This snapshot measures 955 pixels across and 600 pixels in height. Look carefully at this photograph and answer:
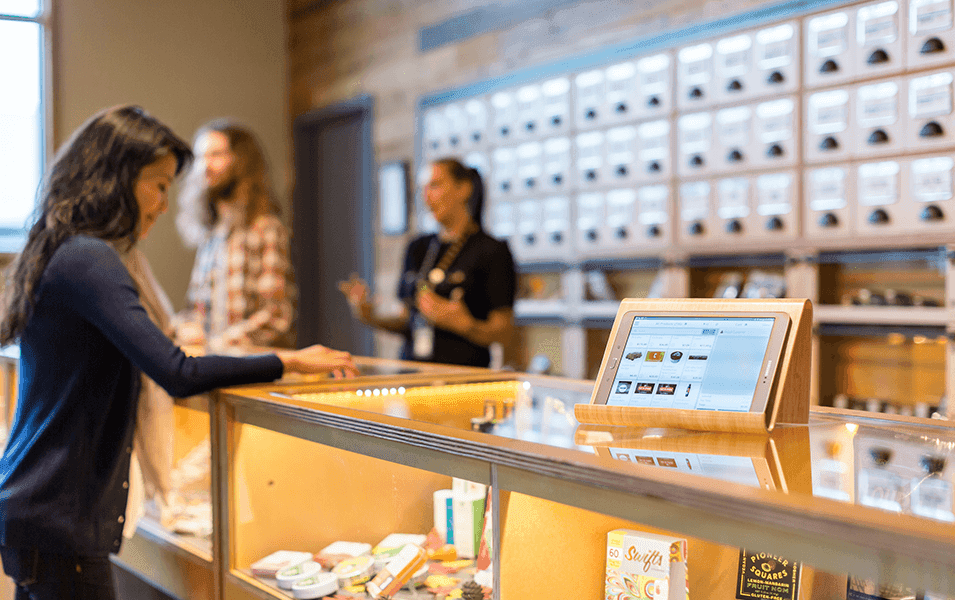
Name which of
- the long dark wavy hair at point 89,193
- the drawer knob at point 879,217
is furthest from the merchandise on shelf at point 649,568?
the drawer knob at point 879,217

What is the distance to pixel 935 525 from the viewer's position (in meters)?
0.65

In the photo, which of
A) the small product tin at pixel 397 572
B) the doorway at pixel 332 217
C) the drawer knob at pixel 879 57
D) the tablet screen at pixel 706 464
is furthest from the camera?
the doorway at pixel 332 217

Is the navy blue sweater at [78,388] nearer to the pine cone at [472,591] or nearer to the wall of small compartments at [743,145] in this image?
the pine cone at [472,591]

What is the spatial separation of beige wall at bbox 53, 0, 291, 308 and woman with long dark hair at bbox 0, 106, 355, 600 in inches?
186

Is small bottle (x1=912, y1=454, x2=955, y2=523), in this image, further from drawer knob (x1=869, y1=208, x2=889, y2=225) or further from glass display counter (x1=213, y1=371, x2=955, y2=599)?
drawer knob (x1=869, y1=208, x2=889, y2=225)

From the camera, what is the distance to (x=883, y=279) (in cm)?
334

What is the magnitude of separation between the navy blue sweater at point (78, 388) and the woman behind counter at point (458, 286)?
1.22 m

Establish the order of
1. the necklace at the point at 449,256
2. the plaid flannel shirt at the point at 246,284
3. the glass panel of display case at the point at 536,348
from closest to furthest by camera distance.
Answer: the plaid flannel shirt at the point at 246,284
the necklace at the point at 449,256
the glass panel of display case at the point at 536,348

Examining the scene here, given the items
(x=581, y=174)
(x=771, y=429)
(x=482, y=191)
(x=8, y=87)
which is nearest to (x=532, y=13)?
(x=581, y=174)

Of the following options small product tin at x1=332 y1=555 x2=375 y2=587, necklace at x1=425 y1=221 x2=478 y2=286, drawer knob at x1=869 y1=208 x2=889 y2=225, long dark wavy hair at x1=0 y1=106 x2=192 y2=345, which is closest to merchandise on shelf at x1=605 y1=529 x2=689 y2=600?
small product tin at x1=332 y1=555 x2=375 y2=587

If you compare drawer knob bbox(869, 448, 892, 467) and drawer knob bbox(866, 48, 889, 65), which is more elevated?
drawer knob bbox(866, 48, 889, 65)

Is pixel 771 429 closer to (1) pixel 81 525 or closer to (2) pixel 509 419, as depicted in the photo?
(2) pixel 509 419

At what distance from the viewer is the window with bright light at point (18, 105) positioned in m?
5.66

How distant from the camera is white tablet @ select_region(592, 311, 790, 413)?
3.52 ft
